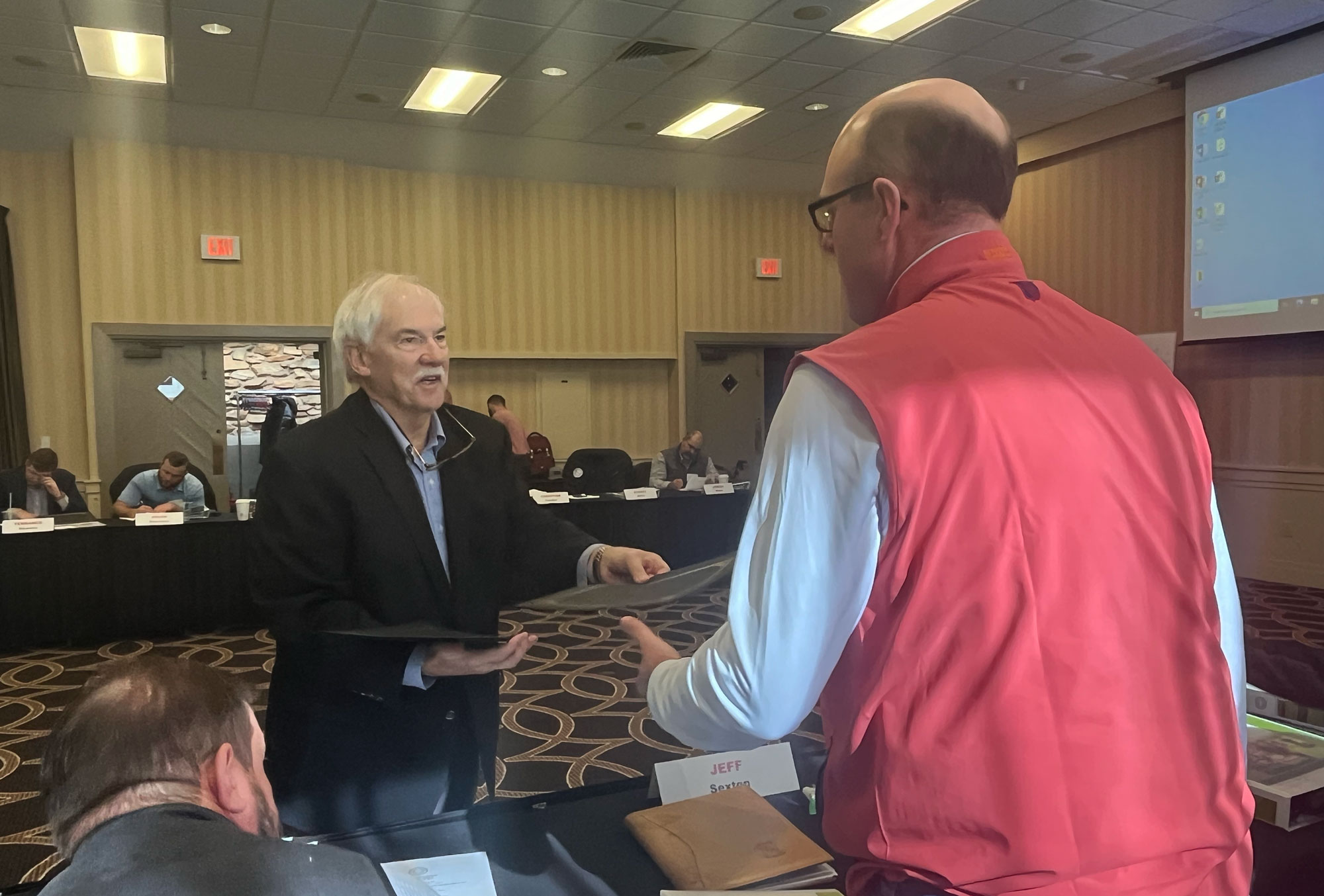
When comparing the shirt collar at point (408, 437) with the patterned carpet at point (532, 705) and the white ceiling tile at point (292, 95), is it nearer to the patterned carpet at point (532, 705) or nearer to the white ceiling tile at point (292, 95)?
the patterned carpet at point (532, 705)

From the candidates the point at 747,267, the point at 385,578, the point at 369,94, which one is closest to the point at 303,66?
the point at 369,94

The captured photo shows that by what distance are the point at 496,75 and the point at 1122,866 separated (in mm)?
7374

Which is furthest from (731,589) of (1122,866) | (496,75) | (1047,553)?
(496,75)

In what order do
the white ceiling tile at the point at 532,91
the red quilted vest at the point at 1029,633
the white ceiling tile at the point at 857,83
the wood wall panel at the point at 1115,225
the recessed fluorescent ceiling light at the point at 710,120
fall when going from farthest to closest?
the recessed fluorescent ceiling light at the point at 710,120
the wood wall panel at the point at 1115,225
the white ceiling tile at the point at 532,91
the white ceiling tile at the point at 857,83
the red quilted vest at the point at 1029,633

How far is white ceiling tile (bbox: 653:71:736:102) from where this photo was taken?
727 cm

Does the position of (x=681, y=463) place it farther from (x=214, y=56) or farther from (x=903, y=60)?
(x=214, y=56)

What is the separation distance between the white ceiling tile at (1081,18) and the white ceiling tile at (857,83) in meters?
1.31

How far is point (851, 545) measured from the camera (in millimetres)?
811

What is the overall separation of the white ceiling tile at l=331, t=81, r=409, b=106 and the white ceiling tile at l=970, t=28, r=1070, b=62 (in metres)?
4.61

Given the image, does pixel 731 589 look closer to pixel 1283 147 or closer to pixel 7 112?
pixel 1283 147

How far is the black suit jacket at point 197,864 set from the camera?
0.83 meters

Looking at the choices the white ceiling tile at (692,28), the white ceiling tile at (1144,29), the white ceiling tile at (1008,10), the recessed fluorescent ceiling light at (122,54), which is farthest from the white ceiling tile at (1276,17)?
the recessed fluorescent ceiling light at (122,54)

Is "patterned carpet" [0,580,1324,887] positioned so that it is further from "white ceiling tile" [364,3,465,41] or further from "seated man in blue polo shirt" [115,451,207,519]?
"white ceiling tile" [364,3,465,41]

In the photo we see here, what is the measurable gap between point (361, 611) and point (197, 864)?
92 centimetres
